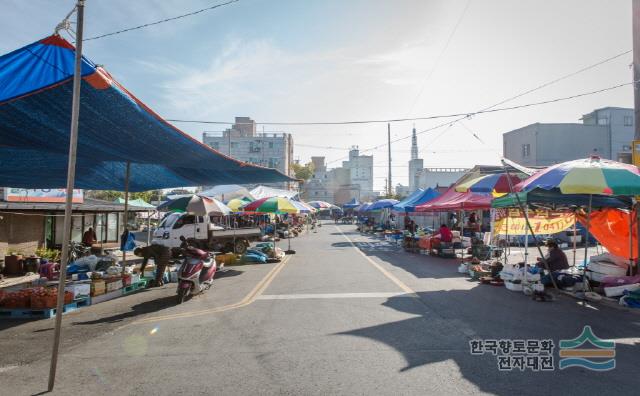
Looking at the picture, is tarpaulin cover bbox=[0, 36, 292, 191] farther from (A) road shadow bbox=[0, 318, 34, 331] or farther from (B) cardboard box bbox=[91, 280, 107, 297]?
(A) road shadow bbox=[0, 318, 34, 331]

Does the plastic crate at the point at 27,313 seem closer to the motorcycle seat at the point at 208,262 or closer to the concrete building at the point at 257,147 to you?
the motorcycle seat at the point at 208,262

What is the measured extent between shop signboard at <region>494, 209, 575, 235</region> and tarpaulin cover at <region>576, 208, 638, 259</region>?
186 cm

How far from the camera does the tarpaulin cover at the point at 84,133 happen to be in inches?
216

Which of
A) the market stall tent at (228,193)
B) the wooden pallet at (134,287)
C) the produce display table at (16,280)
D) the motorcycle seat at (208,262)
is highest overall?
the market stall tent at (228,193)

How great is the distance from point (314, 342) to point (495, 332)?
9.79ft

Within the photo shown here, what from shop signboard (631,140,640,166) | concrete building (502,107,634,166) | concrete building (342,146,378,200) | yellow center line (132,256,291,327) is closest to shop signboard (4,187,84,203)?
yellow center line (132,256,291,327)

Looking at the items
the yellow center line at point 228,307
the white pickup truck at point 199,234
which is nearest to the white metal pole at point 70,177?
the yellow center line at point 228,307

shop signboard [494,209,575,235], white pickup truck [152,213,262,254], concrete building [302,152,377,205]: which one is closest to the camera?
shop signboard [494,209,575,235]

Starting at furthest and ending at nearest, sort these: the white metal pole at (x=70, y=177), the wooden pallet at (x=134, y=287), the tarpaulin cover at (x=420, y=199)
→ 1. the tarpaulin cover at (x=420, y=199)
2. the wooden pallet at (x=134, y=287)
3. the white metal pole at (x=70, y=177)

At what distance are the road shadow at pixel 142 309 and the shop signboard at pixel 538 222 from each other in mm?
10915

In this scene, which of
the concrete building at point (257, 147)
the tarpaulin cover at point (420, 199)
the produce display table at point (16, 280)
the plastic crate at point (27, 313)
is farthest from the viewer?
the concrete building at point (257, 147)

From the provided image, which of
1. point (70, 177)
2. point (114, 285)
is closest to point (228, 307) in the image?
point (114, 285)

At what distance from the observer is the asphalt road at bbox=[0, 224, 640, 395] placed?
172 inches

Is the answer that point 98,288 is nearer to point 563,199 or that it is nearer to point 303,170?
point 563,199
